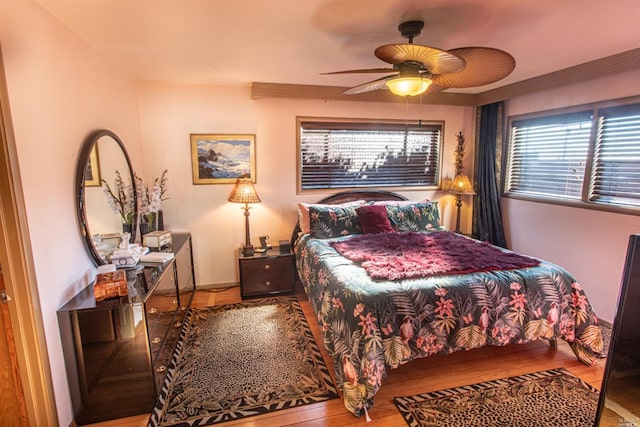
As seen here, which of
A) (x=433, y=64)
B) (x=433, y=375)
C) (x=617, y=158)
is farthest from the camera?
(x=617, y=158)

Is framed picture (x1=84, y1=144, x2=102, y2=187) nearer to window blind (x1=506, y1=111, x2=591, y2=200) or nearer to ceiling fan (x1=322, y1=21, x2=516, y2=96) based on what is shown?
ceiling fan (x1=322, y1=21, x2=516, y2=96)

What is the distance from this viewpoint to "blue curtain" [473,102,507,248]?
13.0ft

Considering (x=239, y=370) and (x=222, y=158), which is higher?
(x=222, y=158)

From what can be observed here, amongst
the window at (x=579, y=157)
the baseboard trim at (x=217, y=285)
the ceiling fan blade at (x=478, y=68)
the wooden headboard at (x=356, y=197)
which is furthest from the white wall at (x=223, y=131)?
the ceiling fan blade at (x=478, y=68)

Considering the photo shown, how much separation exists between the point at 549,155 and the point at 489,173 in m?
0.68

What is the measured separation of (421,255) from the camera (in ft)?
8.77

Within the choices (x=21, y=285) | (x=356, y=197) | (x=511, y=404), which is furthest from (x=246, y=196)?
(x=511, y=404)

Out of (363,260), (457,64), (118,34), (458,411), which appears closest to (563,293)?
(458,411)

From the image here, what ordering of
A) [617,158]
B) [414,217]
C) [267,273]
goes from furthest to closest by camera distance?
[414,217], [267,273], [617,158]

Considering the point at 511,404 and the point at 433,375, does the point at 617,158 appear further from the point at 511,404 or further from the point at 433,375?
the point at 433,375

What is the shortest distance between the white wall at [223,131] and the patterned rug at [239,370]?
0.96 metres

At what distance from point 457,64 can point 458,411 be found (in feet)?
6.60

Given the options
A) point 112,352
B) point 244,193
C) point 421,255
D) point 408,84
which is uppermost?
point 408,84

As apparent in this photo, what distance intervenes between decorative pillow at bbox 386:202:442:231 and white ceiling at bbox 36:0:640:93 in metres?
1.60
